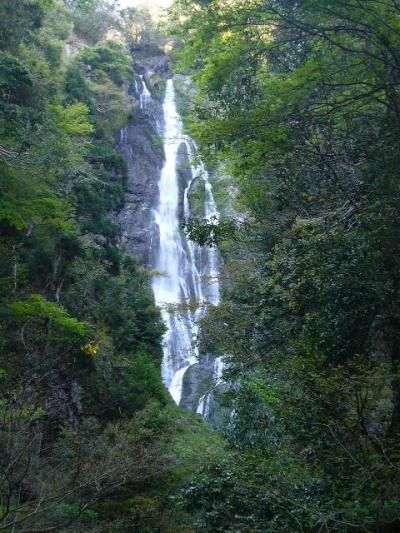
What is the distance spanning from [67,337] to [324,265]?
21.4ft

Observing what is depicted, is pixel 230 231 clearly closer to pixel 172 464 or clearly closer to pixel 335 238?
pixel 335 238

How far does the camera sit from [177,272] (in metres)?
27.0

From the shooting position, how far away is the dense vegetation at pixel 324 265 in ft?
17.0

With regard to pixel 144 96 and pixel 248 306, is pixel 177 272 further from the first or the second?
pixel 144 96

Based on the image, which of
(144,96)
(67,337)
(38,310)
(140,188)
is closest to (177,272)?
(140,188)

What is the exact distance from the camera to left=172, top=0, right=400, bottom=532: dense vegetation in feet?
17.0

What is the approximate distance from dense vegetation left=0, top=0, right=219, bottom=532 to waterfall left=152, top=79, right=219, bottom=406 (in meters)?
3.60

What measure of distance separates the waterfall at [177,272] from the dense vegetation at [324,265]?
14335 millimetres

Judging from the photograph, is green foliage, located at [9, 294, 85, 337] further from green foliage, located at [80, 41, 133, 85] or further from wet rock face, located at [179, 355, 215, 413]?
green foliage, located at [80, 41, 133, 85]

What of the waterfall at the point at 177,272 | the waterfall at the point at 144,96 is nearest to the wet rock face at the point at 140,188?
the waterfall at the point at 177,272

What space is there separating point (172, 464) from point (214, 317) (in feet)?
15.7

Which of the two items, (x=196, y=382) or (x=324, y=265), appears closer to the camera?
(x=324, y=265)

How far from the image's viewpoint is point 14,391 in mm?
8289

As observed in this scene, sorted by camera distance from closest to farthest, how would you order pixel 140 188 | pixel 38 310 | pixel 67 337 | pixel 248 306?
pixel 38 310 → pixel 67 337 → pixel 248 306 → pixel 140 188
